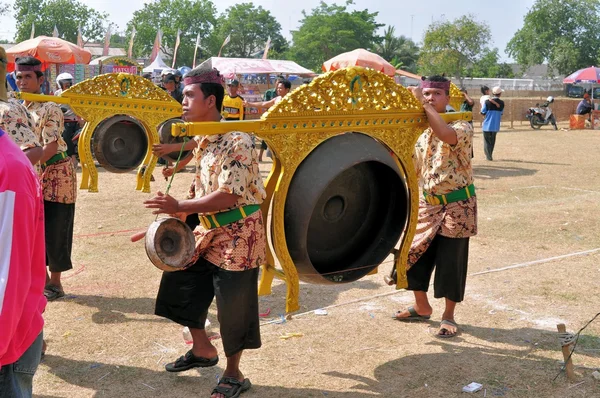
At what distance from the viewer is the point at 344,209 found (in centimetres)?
398

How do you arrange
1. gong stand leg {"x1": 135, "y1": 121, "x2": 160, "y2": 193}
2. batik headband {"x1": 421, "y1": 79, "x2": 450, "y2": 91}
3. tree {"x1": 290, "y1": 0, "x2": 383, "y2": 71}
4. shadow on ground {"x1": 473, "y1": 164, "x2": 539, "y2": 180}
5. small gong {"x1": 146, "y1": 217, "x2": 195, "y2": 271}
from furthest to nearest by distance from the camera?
tree {"x1": 290, "y1": 0, "x2": 383, "y2": 71}, shadow on ground {"x1": 473, "y1": 164, "x2": 539, "y2": 180}, gong stand leg {"x1": 135, "y1": 121, "x2": 160, "y2": 193}, batik headband {"x1": 421, "y1": 79, "x2": 450, "y2": 91}, small gong {"x1": 146, "y1": 217, "x2": 195, "y2": 271}

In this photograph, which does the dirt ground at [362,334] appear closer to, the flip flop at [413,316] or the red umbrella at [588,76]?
the flip flop at [413,316]

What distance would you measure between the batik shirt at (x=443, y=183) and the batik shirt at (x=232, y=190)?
5.07ft

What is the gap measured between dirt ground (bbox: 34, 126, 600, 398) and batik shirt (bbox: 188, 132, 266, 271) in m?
0.86

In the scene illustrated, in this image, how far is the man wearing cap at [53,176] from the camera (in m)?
5.34

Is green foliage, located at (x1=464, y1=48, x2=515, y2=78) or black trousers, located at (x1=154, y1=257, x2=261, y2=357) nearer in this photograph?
black trousers, located at (x1=154, y1=257, x2=261, y2=357)

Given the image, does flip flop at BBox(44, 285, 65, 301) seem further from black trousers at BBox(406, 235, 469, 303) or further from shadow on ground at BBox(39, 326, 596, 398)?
black trousers at BBox(406, 235, 469, 303)

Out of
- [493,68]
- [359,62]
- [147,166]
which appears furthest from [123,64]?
[493,68]

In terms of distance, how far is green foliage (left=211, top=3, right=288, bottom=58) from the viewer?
76562 mm

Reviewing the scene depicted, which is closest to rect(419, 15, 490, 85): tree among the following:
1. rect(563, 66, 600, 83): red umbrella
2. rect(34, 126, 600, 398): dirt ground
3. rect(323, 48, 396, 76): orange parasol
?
rect(563, 66, 600, 83): red umbrella

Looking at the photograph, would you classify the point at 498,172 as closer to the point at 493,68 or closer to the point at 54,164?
the point at 54,164

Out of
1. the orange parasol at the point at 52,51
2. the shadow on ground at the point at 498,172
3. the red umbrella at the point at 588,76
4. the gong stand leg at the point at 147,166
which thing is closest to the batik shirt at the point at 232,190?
the gong stand leg at the point at 147,166

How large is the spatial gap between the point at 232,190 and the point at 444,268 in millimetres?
2017

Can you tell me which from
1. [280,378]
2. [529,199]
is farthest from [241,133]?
[529,199]
